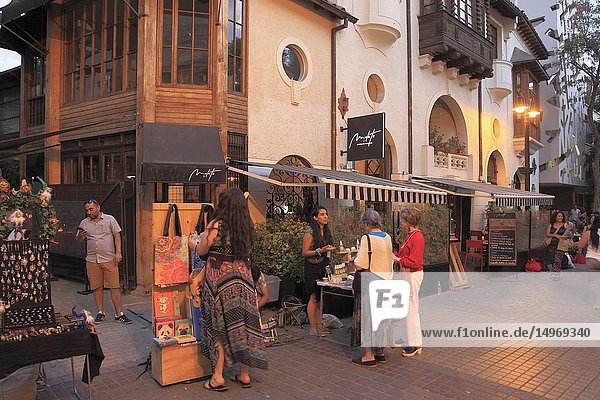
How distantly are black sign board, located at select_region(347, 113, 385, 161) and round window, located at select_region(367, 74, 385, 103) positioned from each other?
2.55 m

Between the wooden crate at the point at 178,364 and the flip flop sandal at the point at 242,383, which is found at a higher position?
the wooden crate at the point at 178,364

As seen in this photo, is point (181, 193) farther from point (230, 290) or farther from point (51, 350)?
point (51, 350)

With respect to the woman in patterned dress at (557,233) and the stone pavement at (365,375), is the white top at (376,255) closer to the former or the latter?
Result: the stone pavement at (365,375)

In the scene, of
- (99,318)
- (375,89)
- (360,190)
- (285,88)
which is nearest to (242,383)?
(99,318)

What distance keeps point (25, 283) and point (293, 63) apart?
8892 mm

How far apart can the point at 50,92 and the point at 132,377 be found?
28.1 feet

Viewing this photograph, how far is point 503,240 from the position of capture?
37.4 feet

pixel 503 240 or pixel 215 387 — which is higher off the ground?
pixel 503 240

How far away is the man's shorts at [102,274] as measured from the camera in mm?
6973

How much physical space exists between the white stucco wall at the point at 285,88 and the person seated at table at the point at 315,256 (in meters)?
4.12

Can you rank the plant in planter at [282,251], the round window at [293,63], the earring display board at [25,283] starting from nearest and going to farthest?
the earring display board at [25,283] → the plant in planter at [282,251] → the round window at [293,63]

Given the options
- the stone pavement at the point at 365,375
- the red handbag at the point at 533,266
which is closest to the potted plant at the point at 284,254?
the stone pavement at the point at 365,375

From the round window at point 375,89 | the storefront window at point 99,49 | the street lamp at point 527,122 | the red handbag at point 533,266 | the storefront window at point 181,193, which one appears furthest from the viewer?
the street lamp at point 527,122

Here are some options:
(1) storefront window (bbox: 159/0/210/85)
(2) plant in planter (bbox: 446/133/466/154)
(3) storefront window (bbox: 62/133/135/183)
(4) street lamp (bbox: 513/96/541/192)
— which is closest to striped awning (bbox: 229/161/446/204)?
(1) storefront window (bbox: 159/0/210/85)
